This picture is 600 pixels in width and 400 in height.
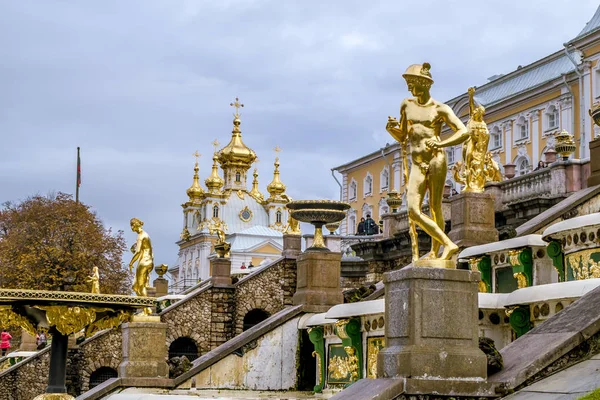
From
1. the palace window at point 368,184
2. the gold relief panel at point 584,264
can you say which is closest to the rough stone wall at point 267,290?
the gold relief panel at point 584,264

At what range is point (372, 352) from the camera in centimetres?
1567

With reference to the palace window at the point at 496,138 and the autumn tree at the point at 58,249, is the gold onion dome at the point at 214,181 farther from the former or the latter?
the autumn tree at the point at 58,249

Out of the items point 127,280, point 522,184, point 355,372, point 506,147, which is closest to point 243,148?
point 506,147

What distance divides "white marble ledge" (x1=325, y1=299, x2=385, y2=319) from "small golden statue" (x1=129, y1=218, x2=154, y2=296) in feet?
16.5

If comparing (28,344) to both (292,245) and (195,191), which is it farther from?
(195,191)

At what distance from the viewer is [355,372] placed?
16.6m

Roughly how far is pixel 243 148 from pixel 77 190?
54.5 m

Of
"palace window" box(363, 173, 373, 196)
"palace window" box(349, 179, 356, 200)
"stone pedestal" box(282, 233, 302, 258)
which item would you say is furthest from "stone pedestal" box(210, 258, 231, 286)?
"palace window" box(349, 179, 356, 200)

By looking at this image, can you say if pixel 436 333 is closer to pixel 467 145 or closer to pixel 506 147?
pixel 467 145

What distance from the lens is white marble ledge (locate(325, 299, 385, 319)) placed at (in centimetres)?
1523

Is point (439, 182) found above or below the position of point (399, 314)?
above

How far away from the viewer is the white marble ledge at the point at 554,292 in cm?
1131

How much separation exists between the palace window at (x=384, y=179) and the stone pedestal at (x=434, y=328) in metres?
59.9

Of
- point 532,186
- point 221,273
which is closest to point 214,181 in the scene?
point 221,273
